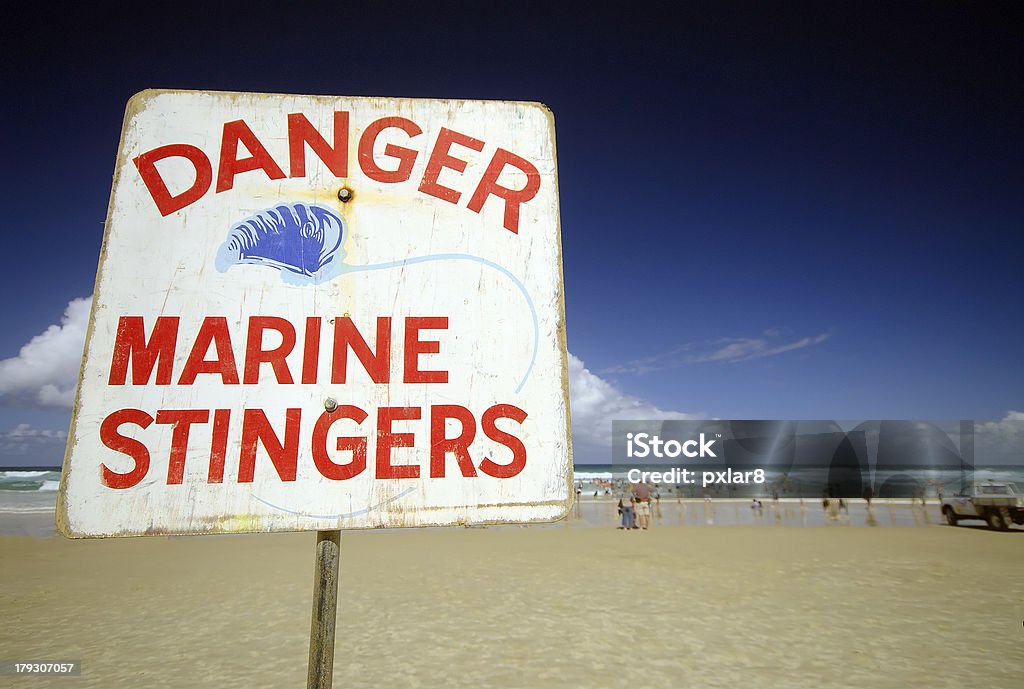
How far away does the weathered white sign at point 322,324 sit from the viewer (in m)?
1.32

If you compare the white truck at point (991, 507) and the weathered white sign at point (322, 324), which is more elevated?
the weathered white sign at point (322, 324)

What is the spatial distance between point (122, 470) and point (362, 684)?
657 cm

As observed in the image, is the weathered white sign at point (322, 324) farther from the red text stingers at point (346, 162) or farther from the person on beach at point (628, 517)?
the person on beach at point (628, 517)

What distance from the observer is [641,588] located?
11.3m

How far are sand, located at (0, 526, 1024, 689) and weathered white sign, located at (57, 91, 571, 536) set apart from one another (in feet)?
21.2

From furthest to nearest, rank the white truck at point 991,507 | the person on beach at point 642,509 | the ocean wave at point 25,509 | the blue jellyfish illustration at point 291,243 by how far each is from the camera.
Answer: the ocean wave at point 25,509 → the person on beach at point 642,509 → the white truck at point 991,507 → the blue jellyfish illustration at point 291,243

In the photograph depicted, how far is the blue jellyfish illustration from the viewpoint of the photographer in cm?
144

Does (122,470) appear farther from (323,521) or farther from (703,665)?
(703,665)

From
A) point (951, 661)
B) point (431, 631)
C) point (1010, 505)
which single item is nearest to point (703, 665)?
point (951, 661)

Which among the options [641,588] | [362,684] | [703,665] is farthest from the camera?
[641,588]

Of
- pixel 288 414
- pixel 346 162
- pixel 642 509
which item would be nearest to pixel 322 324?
pixel 288 414

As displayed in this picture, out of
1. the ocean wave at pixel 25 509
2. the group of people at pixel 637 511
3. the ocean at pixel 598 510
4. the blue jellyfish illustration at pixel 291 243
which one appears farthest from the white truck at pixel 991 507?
the ocean wave at pixel 25 509

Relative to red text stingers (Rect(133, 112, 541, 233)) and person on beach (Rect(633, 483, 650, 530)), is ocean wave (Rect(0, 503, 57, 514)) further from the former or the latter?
red text stingers (Rect(133, 112, 541, 233))

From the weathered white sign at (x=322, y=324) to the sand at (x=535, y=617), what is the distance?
21.2ft
